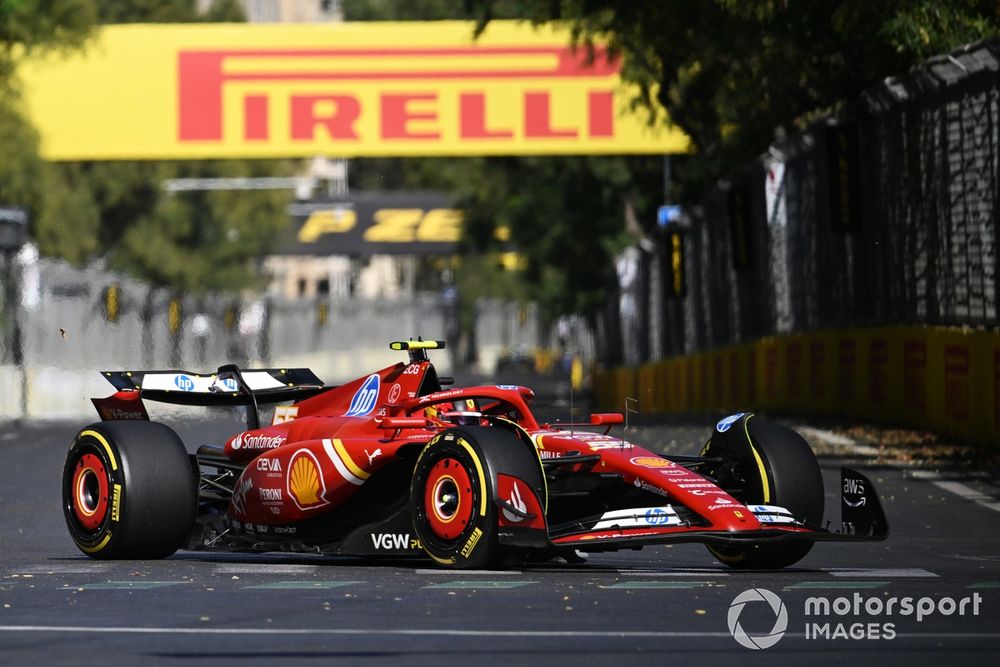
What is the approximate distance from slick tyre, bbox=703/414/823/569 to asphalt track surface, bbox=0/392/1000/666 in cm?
15

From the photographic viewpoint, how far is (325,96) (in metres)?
40.3

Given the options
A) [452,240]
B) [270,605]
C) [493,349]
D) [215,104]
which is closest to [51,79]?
[215,104]

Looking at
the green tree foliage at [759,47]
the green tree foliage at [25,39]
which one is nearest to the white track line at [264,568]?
the green tree foliage at [759,47]

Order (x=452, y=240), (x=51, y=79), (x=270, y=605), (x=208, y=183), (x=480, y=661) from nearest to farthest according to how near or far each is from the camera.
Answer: (x=480, y=661) < (x=270, y=605) < (x=51, y=79) < (x=208, y=183) < (x=452, y=240)

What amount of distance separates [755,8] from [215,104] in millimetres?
18739

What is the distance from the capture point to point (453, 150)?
40125mm

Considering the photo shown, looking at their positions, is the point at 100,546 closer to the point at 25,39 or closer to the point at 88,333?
the point at 25,39

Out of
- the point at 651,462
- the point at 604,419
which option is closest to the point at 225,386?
the point at 604,419

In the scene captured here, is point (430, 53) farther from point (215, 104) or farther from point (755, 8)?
point (755, 8)

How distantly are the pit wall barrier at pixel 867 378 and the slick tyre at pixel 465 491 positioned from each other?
8.41 meters

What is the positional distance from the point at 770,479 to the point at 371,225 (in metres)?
88.4

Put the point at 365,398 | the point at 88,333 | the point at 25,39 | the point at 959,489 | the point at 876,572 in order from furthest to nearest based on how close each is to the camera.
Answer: the point at 88,333
the point at 25,39
the point at 959,489
the point at 365,398
the point at 876,572

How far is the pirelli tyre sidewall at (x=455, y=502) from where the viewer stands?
372 inches

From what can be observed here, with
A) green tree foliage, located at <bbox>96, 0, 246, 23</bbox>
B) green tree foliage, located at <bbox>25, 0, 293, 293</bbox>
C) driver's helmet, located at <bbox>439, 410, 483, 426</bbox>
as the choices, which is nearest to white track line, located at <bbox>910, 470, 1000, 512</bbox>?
driver's helmet, located at <bbox>439, 410, 483, 426</bbox>
